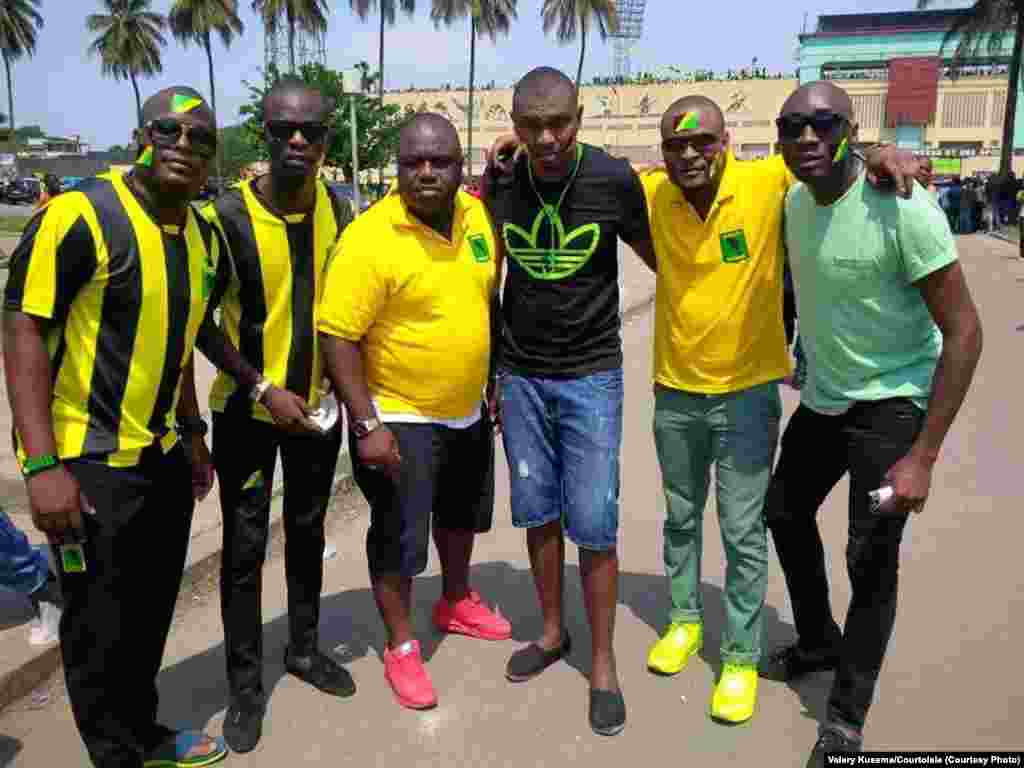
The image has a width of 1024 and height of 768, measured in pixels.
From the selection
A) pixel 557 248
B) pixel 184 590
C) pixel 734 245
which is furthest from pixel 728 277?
pixel 184 590

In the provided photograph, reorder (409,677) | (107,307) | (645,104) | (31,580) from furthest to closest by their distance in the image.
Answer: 1. (645,104)
2. (31,580)
3. (409,677)
4. (107,307)

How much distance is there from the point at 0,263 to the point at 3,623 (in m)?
17.0

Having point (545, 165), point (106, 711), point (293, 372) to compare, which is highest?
point (545, 165)

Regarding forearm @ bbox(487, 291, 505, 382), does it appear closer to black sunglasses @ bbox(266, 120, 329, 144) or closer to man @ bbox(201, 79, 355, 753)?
man @ bbox(201, 79, 355, 753)

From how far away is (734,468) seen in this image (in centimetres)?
343

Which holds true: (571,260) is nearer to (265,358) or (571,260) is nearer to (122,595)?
(265,358)

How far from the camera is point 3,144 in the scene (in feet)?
294

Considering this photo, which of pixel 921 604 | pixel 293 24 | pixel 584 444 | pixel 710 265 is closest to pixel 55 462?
pixel 584 444

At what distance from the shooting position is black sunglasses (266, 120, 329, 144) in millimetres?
3184

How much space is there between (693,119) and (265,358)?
1736 mm

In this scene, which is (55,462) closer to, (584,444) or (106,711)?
(106,711)

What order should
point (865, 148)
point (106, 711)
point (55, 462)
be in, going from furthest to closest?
point (865, 148)
point (106, 711)
point (55, 462)

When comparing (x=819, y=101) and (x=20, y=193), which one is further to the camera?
(x=20, y=193)

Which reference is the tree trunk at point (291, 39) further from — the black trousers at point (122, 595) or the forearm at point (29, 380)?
the forearm at point (29, 380)
